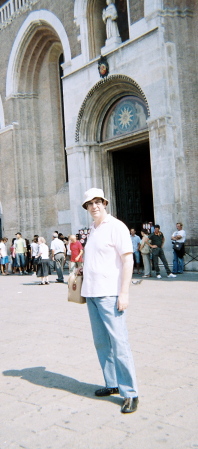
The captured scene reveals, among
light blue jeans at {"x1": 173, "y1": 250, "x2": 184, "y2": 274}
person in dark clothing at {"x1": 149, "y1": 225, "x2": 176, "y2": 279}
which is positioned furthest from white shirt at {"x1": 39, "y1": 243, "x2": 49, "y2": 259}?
light blue jeans at {"x1": 173, "y1": 250, "x2": 184, "y2": 274}

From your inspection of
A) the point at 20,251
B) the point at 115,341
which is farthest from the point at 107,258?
the point at 20,251

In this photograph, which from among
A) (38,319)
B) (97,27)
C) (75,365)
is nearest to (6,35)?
(97,27)

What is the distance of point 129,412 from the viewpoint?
3.62 metres

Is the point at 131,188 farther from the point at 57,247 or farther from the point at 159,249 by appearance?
the point at 159,249

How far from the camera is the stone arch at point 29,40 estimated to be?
1912 cm

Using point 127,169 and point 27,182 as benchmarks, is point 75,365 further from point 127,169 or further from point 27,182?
point 27,182

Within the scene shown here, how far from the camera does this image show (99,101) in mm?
17141

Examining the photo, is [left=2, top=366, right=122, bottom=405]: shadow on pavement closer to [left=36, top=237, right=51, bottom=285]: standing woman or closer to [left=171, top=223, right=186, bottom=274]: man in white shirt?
[left=36, top=237, right=51, bottom=285]: standing woman

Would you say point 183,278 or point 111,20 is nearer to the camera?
point 183,278

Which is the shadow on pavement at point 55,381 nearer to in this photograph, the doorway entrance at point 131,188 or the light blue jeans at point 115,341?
the light blue jeans at point 115,341

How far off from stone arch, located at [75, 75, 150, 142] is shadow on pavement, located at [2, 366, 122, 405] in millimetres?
11901

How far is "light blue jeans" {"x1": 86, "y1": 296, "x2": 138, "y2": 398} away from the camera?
3730mm

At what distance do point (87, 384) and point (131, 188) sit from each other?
47.3ft

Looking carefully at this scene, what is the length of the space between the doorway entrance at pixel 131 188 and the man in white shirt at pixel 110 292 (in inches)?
547
